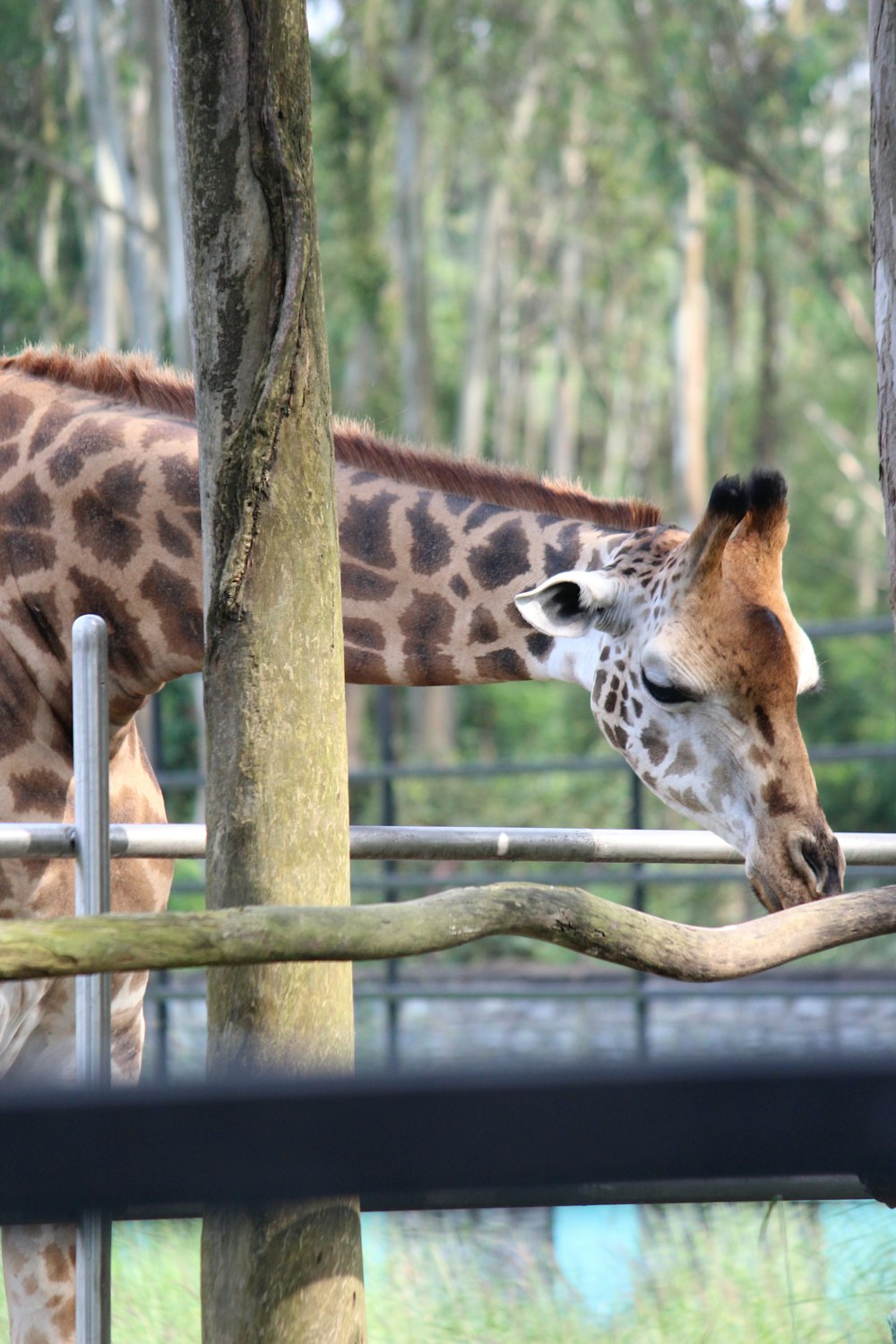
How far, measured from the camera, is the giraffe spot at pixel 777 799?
299 cm

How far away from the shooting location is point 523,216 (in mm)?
24547

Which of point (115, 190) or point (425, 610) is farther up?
point (115, 190)

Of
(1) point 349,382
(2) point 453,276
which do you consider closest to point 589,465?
(2) point 453,276

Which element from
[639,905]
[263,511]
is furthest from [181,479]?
[639,905]

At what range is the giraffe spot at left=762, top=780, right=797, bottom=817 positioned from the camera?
9.80ft

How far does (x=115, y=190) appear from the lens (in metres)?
16.6

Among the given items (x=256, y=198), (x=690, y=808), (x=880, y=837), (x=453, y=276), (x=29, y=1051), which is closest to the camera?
(x=256, y=198)

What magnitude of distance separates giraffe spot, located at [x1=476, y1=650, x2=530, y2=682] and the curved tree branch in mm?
1234

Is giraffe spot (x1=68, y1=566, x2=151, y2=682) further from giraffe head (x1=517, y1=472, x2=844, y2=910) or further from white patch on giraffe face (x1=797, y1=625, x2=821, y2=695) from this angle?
white patch on giraffe face (x1=797, y1=625, x2=821, y2=695)

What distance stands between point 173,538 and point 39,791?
578 mm

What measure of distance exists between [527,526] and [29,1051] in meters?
1.56

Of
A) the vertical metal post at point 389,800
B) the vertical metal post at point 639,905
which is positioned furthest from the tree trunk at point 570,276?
the vertical metal post at point 639,905

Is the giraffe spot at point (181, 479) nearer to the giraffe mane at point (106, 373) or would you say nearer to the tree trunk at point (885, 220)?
the giraffe mane at point (106, 373)

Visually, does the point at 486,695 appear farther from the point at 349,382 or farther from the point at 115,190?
the point at 115,190
